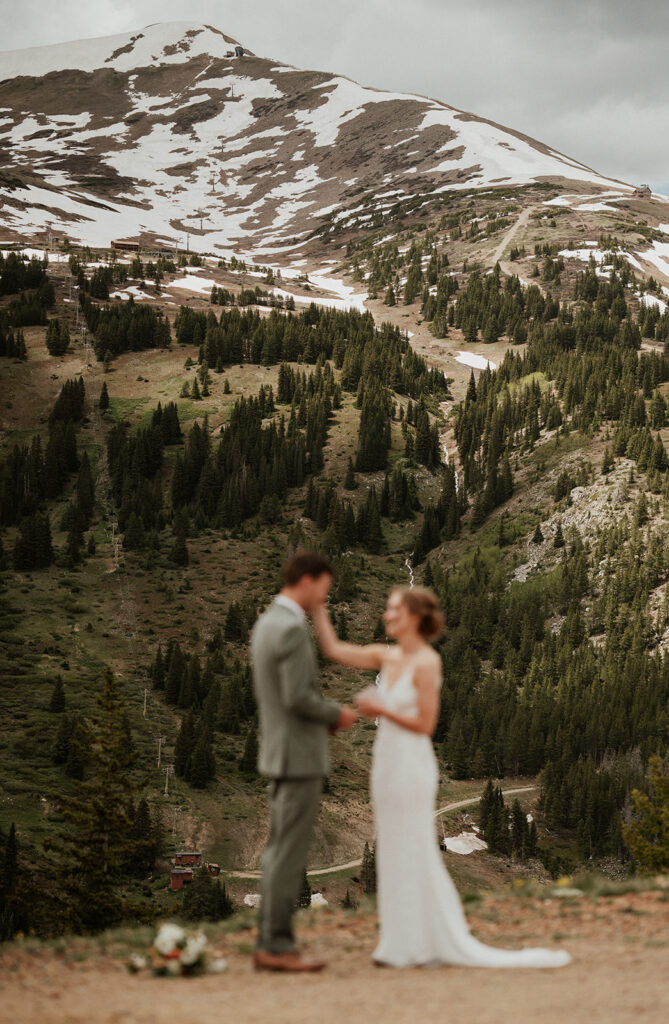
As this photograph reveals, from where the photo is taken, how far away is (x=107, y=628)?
117312mm

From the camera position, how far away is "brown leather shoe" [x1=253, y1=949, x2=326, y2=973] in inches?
407

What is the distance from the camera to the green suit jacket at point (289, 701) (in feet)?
32.7

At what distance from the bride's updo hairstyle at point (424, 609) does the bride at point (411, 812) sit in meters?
0.01

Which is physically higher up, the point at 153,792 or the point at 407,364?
the point at 407,364

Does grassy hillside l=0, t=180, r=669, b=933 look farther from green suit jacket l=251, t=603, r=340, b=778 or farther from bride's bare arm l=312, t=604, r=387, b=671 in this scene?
green suit jacket l=251, t=603, r=340, b=778

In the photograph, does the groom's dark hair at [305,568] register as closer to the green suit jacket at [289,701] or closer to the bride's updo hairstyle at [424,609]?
the green suit jacket at [289,701]

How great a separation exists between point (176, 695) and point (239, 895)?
1501 inches

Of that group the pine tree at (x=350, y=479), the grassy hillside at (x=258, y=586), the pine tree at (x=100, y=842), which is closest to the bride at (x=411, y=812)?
the pine tree at (x=100, y=842)

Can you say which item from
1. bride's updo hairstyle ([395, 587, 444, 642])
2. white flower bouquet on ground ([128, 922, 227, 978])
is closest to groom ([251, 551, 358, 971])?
white flower bouquet on ground ([128, 922, 227, 978])

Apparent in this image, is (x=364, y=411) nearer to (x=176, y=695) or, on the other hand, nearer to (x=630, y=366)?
(x=630, y=366)

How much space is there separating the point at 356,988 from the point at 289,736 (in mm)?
2693

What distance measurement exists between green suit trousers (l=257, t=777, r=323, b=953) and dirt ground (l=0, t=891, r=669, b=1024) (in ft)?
1.95

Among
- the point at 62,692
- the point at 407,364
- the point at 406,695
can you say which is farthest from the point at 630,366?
the point at 406,695

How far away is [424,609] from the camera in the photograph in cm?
1041
